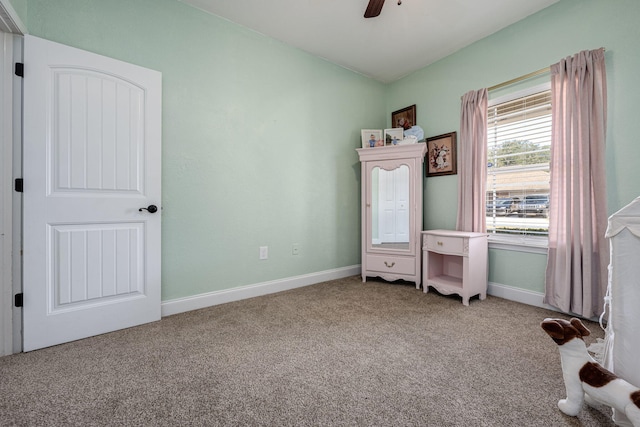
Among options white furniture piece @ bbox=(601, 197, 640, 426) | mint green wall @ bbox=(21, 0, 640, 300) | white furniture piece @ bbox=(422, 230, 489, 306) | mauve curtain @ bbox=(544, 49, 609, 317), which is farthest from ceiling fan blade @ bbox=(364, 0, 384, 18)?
white furniture piece @ bbox=(422, 230, 489, 306)

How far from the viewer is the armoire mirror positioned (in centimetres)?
308

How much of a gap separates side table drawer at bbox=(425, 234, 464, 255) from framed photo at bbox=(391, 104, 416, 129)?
59.2 inches

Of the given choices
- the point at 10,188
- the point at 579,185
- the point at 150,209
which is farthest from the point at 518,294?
the point at 10,188

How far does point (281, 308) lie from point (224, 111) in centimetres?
185

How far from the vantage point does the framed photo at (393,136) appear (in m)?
3.30

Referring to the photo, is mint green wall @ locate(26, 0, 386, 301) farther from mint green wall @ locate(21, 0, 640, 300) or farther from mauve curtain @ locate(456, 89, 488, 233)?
mauve curtain @ locate(456, 89, 488, 233)

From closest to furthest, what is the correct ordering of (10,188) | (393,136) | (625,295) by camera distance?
1. (625,295)
2. (10,188)
3. (393,136)

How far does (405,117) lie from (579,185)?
200 cm

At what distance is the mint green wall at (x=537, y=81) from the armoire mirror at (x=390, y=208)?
480 millimetres

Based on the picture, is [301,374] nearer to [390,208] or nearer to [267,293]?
[267,293]

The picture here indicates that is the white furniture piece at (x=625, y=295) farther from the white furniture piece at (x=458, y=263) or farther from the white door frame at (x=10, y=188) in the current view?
the white door frame at (x=10, y=188)

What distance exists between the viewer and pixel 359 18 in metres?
2.52

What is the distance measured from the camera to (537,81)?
2.45 m

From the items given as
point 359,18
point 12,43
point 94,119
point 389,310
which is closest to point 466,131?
point 359,18
